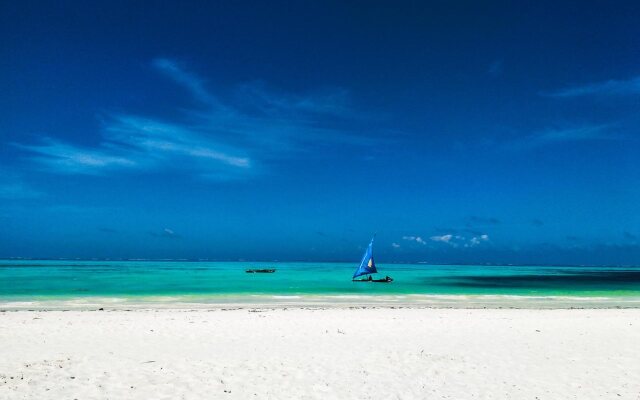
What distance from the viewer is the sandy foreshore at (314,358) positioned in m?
9.95

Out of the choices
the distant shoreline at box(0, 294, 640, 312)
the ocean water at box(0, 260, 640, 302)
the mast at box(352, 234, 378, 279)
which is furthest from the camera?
the mast at box(352, 234, 378, 279)

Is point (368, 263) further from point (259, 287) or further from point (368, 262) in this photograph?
point (259, 287)

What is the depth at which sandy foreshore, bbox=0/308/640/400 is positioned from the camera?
392 inches

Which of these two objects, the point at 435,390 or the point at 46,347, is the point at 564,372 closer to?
the point at 435,390

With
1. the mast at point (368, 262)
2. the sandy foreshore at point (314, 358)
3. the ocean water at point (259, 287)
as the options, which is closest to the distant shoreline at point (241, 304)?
the ocean water at point (259, 287)

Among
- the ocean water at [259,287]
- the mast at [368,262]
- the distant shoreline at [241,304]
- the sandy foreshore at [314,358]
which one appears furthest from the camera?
the mast at [368,262]

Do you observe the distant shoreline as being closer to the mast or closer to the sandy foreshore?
the sandy foreshore

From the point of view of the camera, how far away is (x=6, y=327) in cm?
1777

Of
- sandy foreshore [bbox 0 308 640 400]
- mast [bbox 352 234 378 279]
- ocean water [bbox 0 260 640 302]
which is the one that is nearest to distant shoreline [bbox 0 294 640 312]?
ocean water [bbox 0 260 640 302]

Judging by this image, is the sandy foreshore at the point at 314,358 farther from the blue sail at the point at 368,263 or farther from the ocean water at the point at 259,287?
the blue sail at the point at 368,263

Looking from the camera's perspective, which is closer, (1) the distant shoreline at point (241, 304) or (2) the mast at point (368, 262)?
(1) the distant shoreline at point (241, 304)

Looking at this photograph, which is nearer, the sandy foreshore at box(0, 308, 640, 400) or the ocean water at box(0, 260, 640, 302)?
the sandy foreshore at box(0, 308, 640, 400)

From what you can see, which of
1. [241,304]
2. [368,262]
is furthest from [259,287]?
[241,304]

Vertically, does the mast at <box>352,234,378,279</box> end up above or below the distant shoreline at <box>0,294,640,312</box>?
above
